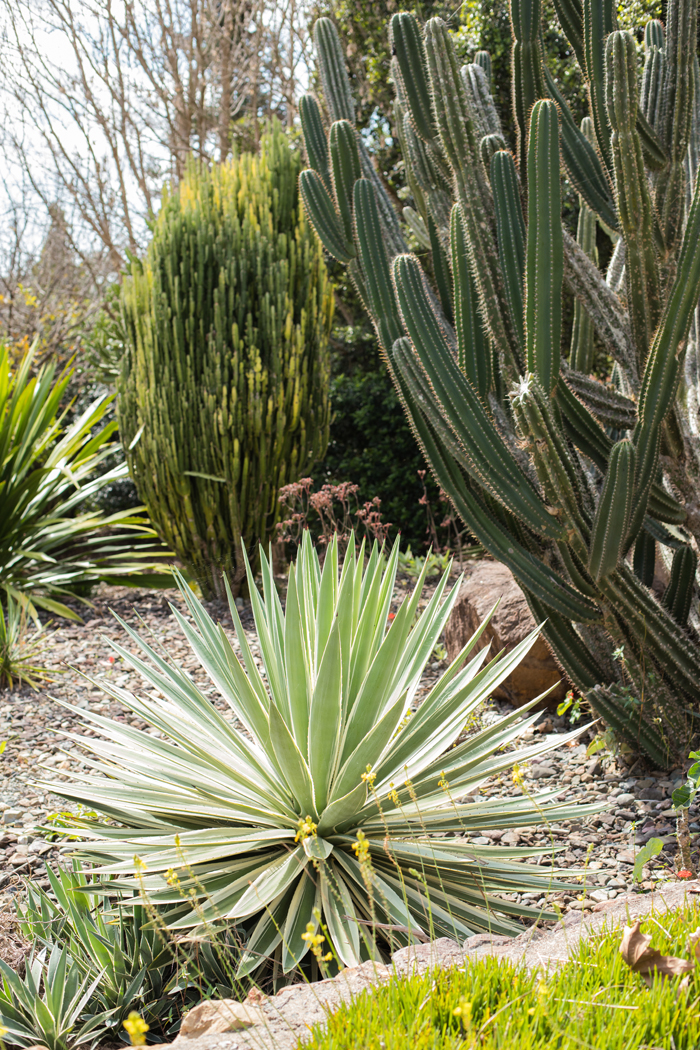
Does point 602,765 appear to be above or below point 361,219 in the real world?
below

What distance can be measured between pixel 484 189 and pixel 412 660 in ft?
5.55

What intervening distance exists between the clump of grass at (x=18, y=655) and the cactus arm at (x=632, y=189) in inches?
121

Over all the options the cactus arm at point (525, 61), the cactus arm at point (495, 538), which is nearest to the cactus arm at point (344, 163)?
the cactus arm at point (525, 61)

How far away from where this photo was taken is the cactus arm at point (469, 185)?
266 centimetres

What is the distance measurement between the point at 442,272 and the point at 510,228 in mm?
681

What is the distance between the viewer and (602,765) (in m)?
2.73

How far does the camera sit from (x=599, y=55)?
2691mm

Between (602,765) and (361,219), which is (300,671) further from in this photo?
(361,219)

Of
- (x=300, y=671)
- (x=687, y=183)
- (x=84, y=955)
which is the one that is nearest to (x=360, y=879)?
(x=300, y=671)

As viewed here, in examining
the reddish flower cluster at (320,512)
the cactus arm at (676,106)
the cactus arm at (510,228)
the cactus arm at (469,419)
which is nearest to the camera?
the cactus arm at (469,419)

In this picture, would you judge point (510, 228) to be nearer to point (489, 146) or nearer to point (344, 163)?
point (489, 146)

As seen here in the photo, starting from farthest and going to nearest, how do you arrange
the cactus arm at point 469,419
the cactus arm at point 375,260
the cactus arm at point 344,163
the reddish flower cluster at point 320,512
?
the reddish flower cluster at point 320,512
the cactus arm at point 344,163
the cactus arm at point 375,260
the cactus arm at point 469,419

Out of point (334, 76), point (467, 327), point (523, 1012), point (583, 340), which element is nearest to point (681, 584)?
point (467, 327)

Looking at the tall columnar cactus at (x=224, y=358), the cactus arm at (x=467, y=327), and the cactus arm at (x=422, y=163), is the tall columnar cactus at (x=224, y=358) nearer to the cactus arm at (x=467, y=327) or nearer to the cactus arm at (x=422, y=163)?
the cactus arm at (x=422, y=163)
